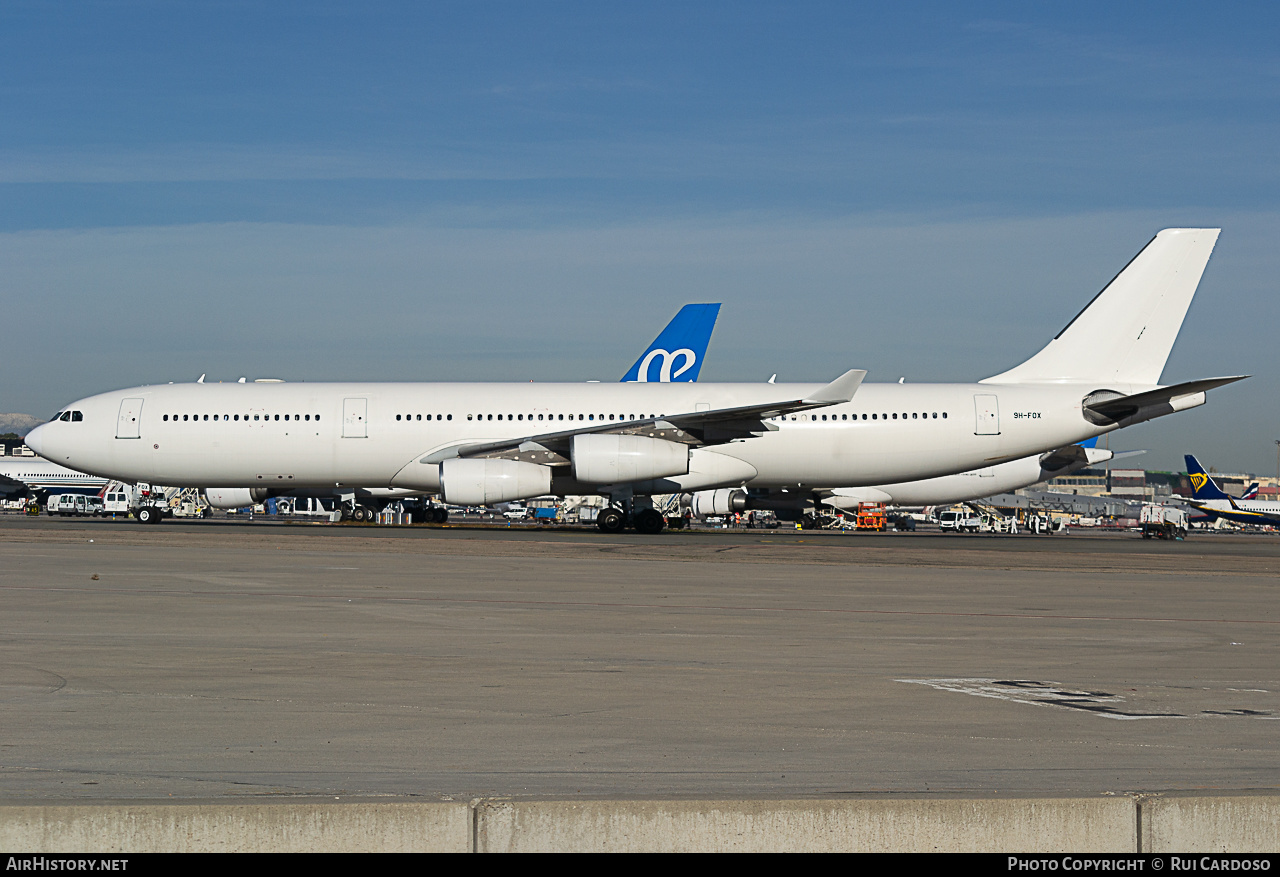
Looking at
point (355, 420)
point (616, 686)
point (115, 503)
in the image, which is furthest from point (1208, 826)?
point (115, 503)

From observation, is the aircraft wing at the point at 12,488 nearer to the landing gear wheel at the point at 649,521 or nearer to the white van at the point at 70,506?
the white van at the point at 70,506

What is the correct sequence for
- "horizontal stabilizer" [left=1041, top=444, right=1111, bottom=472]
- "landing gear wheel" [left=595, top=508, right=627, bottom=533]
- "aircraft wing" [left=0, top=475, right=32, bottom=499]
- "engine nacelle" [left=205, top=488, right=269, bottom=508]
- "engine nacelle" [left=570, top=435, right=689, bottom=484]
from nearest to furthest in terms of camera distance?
1. "engine nacelle" [left=570, top=435, right=689, bottom=484]
2. "landing gear wheel" [left=595, top=508, right=627, bottom=533]
3. "engine nacelle" [left=205, top=488, right=269, bottom=508]
4. "horizontal stabilizer" [left=1041, top=444, right=1111, bottom=472]
5. "aircraft wing" [left=0, top=475, right=32, bottom=499]

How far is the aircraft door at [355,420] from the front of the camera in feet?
116

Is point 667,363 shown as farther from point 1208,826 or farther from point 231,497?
point 1208,826

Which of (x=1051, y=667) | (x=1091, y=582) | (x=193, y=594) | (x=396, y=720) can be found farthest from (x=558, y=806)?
(x=1091, y=582)

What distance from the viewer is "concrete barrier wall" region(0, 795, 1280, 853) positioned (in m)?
4.66

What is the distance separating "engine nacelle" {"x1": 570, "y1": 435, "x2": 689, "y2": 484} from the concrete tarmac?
1382 centimetres

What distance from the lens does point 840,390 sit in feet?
104

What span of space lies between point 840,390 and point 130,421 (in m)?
20.8

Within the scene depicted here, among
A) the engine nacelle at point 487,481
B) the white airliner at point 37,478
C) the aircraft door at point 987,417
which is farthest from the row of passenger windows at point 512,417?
the white airliner at point 37,478

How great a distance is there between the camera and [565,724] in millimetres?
7305

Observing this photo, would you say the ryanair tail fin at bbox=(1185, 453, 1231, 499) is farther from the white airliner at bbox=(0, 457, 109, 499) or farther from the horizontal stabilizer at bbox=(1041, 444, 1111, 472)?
the white airliner at bbox=(0, 457, 109, 499)

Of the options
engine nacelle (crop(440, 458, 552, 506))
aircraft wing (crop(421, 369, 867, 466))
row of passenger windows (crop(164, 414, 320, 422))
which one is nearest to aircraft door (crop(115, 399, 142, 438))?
row of passenger windows (crop(164, 414, 320, 422))
